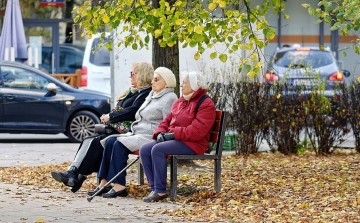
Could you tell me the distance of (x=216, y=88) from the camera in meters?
13.8

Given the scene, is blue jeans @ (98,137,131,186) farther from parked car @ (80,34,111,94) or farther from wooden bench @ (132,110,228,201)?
parked car @ (80,34,111,94)

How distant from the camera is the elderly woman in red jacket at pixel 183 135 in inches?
361

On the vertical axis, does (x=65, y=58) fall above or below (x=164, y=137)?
above

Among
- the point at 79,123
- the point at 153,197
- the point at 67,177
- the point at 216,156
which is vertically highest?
the point at 216,156

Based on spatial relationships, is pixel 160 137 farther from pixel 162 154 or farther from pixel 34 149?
pixel 34 149

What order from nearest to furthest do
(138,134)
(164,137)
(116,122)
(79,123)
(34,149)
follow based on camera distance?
(164,137)
(138,134)
(116,122)
(34,149)
(79,123)

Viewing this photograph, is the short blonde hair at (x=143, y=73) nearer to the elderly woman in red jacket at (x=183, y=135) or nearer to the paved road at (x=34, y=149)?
the elderly woman in red jacket at (x=183, y=135)

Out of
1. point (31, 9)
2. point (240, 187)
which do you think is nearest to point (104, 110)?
point (240, 187)

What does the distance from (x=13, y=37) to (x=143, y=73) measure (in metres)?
12.8

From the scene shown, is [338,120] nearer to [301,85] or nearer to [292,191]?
[301,85]

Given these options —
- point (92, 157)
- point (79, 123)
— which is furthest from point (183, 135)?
point (79, 123)

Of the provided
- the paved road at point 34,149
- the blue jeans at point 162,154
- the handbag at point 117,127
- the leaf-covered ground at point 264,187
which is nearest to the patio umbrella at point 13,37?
the paved road at point 34,149

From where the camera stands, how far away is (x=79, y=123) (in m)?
17.1

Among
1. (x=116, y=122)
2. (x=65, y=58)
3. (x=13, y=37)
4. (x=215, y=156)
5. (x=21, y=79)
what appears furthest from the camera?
(x=65, y=58)
